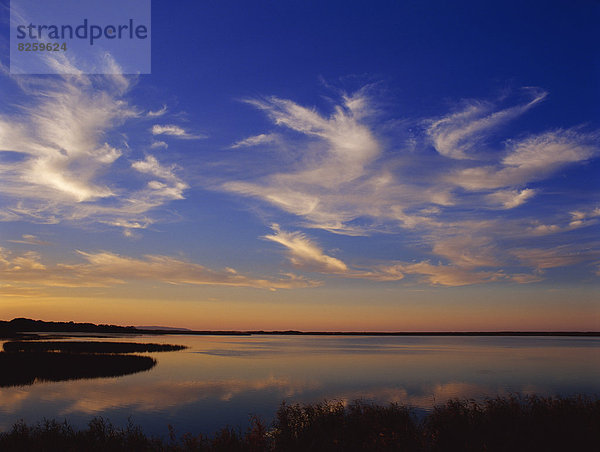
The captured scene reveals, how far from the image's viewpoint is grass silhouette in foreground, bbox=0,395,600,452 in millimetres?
15859

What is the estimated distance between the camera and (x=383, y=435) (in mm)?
16609

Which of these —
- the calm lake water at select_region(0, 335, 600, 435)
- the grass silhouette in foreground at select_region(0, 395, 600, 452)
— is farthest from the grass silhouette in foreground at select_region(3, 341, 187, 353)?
the grass silhouette in foreground at select_region(0, 395, 600, 452)

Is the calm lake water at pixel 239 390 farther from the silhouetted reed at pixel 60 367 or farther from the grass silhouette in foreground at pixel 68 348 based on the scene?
the grass silhouette in foreground at pixel 68 348

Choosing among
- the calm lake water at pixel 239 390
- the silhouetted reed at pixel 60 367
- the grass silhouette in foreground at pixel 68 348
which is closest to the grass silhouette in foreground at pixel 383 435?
the calm lake water at pixel 239 390

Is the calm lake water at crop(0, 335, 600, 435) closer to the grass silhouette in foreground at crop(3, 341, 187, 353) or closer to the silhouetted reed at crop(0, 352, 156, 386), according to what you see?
the silhouetted reed at crop(0, 352, 156, 386)

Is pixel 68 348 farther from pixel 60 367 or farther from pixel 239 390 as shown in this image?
pixel 239 390

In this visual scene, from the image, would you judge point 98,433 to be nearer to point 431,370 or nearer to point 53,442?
point 53,442

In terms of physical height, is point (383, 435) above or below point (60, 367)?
above

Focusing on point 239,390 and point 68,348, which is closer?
point 239,390

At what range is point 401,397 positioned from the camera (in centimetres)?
3447

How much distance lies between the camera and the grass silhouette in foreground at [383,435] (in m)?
15.9

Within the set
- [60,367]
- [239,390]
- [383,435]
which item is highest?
[383,435]

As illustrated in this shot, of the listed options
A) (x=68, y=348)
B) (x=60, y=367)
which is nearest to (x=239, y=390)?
(x=60, y=367)

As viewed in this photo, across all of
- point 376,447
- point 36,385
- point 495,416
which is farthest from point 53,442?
point 36,385
